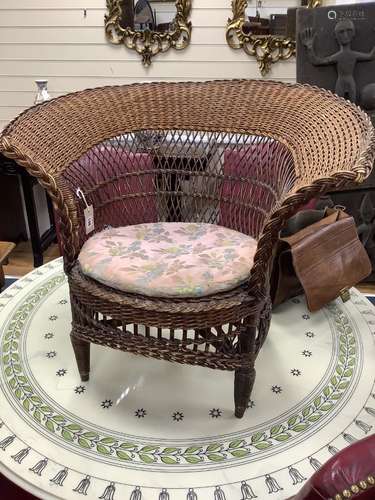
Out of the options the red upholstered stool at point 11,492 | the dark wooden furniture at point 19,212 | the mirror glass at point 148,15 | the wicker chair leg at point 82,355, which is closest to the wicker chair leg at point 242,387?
the wicker chair leg at point 82,355

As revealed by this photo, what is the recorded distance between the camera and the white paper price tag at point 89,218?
141 cm

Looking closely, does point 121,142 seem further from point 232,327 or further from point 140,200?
point 232,327

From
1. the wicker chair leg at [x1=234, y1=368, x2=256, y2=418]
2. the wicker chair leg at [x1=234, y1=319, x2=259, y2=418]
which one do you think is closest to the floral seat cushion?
the wicker chair leg at [x1=234, y1=319, x2=259, y2=418]

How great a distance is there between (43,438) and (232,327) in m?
0.56

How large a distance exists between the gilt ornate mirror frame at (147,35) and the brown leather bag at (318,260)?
45.6 inches

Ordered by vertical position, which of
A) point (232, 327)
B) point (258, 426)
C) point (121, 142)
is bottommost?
point (258, 426)

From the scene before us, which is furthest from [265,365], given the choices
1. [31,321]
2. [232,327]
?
[31,321]

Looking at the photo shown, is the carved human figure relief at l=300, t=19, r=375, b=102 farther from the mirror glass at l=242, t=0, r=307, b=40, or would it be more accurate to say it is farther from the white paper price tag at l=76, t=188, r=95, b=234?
the white paper price tag at l=76, t=188, r=95, b=234

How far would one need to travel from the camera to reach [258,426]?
48.8 inches

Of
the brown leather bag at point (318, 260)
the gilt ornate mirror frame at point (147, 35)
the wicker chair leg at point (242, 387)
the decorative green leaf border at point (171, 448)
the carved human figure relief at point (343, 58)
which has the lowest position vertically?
the decorative green leaf border at point (171, 448)

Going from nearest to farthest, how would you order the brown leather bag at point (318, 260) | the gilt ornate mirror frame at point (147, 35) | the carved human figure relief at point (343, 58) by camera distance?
the brown leather bag at point (318, 260) < the carved human figure relief at point (343, 58) < the gilt ornate mirror frame at point (147, 35)

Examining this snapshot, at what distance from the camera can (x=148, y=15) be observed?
2.23m

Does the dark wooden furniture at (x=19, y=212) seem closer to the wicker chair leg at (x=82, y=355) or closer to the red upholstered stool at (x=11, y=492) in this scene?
the wicker chair leg at (x=82, y=355)

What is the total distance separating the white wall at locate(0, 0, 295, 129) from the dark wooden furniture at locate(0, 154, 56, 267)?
1.76 feet
